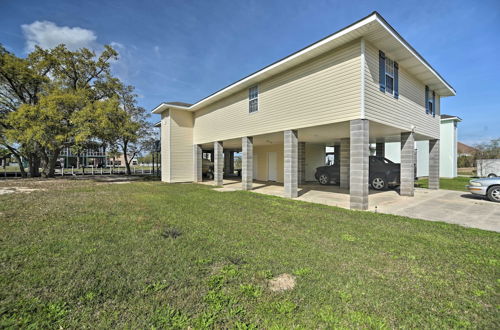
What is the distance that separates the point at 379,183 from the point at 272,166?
7.17 metres

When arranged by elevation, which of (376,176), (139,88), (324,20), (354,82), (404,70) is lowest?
(376,176)

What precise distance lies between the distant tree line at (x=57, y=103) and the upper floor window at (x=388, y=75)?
14.5 m

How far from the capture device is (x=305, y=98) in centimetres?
809

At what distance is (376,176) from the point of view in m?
11.1

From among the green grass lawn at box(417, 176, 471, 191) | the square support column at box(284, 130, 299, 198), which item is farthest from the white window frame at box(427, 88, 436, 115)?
the square support column at box(284, 130, 299, 198)

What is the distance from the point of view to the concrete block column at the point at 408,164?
353 inches

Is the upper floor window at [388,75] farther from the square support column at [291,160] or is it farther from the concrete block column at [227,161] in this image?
the concrete block column at [227,161]

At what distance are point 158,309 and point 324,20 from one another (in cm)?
1123

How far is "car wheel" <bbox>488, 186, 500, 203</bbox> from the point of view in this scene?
24.8ft

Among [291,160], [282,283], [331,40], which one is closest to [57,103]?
Answer: [291,160]

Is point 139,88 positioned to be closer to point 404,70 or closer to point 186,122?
point 186,122

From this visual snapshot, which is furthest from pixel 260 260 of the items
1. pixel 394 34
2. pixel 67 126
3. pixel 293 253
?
pixel 67 126

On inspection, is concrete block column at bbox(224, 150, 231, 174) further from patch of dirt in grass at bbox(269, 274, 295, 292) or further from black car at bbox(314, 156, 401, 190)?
patch of dirt in grass at bbox(269, 274, 295, 292)

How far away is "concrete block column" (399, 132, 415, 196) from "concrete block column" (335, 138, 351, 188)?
301 centimetres
